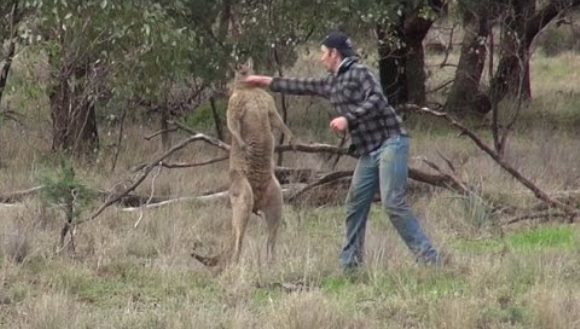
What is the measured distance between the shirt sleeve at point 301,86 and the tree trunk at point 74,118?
530 cm

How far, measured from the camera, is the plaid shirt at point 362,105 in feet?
27.9

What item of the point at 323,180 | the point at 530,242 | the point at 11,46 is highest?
the point at 11,46

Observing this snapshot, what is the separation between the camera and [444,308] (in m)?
7.21

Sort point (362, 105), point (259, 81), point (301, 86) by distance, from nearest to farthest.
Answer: point (362, 105) → point (301, 86) → point (259, 81)

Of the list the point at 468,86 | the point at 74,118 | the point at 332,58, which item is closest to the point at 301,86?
the point at 332,58

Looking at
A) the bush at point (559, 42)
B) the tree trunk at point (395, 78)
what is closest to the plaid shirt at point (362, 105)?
the tree trunk at point (395, 78)

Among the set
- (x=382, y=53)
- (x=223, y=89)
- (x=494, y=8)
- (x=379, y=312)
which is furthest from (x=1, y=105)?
(x=379, y=312)

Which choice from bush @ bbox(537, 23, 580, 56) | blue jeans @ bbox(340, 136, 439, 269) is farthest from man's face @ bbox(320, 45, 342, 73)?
bush @ bbox(537, 23, 580, 56)

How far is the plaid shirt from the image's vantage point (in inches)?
335

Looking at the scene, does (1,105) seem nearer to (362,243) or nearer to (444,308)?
(362,243)

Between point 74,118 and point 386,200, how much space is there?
733 cm

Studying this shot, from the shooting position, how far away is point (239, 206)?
9398mm

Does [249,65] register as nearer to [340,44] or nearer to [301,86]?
[301,86]

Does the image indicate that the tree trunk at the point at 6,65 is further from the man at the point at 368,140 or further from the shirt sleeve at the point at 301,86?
the man at the point at 368,140
